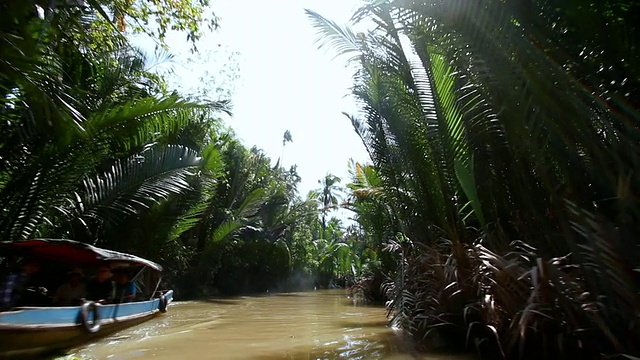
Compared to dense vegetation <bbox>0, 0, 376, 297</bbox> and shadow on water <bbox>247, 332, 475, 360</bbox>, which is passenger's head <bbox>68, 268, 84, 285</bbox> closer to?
dense vegetation <bbox>0, 0, 376, 297</bbox>

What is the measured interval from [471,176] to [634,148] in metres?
1.97

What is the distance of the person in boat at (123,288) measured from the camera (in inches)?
349

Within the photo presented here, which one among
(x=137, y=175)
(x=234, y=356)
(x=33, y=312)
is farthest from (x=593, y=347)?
(x=137, y=175)

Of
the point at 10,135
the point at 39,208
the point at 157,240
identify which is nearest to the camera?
the point at 10,135

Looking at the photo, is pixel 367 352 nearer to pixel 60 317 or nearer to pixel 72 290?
pixel 60 317

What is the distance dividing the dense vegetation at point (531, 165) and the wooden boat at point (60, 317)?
4440 millimetres

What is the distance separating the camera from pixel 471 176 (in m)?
5.69

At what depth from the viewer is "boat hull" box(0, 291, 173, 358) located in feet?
17.3

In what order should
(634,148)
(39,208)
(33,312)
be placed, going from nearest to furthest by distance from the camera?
(634,148), (33,312), (39,208)

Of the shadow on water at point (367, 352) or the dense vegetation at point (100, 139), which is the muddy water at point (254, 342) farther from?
the dense vegetation at point (100, 139)

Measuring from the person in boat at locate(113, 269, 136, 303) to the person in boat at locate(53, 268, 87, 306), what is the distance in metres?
0.99

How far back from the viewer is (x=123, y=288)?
901 cm

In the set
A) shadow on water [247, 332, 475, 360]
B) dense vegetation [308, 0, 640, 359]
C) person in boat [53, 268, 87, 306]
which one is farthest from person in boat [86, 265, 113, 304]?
dense vegetation [308, 0, 640, 359]

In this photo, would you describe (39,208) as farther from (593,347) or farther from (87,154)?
(593,347)
